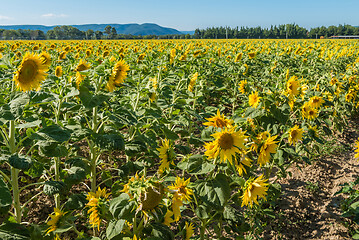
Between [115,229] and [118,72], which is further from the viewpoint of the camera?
[118,72]

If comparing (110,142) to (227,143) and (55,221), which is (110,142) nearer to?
(55,221)

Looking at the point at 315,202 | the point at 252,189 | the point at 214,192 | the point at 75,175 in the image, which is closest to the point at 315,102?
the point at 315,202

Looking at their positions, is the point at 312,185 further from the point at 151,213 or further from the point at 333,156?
the point at 151,213

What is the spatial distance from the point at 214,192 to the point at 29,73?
1375mm

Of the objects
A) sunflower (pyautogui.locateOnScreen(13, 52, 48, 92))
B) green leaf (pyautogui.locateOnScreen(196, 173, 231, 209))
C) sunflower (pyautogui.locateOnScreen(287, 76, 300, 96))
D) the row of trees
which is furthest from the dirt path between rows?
the row of trees

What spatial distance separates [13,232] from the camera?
4.44ft

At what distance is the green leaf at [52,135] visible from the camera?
1.51 meters

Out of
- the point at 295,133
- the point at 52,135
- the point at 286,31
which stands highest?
the point at 286,31

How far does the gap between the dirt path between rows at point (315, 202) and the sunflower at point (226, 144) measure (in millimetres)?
1599

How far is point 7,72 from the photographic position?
179 cm

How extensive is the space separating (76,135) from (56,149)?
0.77 ft

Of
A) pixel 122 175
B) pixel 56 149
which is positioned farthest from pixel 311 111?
pixel 56 149

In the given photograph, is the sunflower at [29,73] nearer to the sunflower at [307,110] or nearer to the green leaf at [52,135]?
the green leaf at [52,135]

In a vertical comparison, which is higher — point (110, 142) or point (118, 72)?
point (118, 72)
